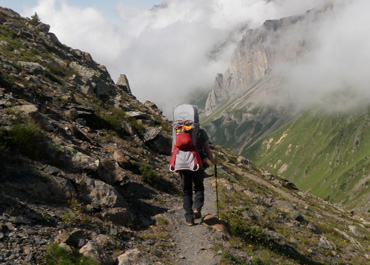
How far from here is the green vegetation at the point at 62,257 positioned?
684 cm

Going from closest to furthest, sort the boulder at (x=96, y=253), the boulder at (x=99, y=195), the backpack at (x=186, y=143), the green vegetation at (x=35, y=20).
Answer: the boulder at (x=96, y=253)
the backpack at (x=186, y=143)
the boulder at (x=99, y=195)
the green vegetation at (x=35, y=20)

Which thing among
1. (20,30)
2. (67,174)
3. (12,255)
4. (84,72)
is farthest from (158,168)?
(20,30)

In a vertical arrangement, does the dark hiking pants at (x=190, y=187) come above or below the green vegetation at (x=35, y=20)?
below

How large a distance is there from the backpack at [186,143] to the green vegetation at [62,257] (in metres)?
4.16

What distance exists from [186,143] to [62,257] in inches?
205

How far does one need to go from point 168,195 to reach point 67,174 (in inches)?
252

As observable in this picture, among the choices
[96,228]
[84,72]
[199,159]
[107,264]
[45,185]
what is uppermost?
[84,72]

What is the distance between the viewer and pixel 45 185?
32.1 ft

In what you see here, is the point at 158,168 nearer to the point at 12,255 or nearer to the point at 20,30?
the point at 12,255

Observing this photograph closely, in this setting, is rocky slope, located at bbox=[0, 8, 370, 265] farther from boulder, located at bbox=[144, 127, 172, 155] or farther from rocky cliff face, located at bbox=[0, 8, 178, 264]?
boulder, located at bbox=[144, 127, 172, 155]

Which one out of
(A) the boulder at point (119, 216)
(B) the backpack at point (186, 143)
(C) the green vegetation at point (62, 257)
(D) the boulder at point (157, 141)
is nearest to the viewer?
(C) the green vegetation at point (62, 257)

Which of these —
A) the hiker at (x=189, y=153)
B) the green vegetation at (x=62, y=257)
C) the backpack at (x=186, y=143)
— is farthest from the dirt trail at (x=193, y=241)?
the green vegetation at (x=62, y=257)

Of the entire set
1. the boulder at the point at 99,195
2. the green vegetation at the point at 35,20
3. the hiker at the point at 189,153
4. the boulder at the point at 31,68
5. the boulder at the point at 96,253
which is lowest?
the boulder at the point at 96,253

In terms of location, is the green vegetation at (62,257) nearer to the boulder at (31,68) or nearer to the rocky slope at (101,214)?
the rocky slope at (101,214)
